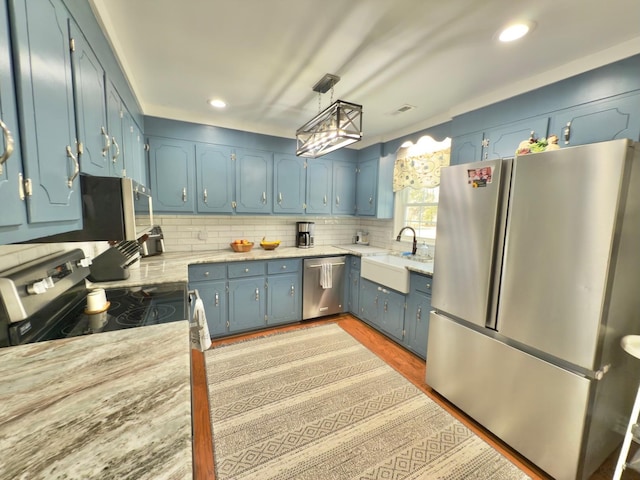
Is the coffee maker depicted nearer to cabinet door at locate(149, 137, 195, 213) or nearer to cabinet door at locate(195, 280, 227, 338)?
cabinet door at locate(195, 280, 227, 338)

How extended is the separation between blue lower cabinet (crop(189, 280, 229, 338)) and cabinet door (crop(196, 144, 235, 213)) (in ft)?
2.84

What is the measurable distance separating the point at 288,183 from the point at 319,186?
17.9 inches

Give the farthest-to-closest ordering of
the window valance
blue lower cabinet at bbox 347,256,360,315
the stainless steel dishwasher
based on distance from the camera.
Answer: blue lower cabinet at bbox 347,256,360,315, the stainless steel dishwasher, the window valance

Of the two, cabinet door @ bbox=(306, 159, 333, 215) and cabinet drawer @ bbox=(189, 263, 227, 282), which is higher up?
cabinet door @ bbox=(306, 159, 333, 215)

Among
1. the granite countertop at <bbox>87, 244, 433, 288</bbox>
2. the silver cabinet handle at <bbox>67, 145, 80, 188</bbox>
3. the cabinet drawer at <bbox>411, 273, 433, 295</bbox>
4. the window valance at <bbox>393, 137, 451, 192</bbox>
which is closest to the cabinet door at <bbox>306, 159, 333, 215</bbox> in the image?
the granite countertop at <bbox>87, 244, 433, 288</bbox>

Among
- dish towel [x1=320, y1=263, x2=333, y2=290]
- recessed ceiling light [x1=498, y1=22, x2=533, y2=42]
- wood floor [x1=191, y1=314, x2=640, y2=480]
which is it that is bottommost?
wood floor [x1=191, y1=314, x2=640, y2=480]

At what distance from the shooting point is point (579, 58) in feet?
5.57

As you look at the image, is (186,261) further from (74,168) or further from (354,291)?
(354,291)

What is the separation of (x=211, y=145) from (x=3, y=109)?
8.34ft

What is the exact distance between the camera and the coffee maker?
12.2 ft

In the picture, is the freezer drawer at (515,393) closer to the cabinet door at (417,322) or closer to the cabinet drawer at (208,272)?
the cabinet door at (417,322)

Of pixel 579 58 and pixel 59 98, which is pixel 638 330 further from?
pixel 59 98

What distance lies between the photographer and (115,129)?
1.59 meters

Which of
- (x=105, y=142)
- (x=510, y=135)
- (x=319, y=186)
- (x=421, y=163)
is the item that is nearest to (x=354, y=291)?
(x=319, y=186)
